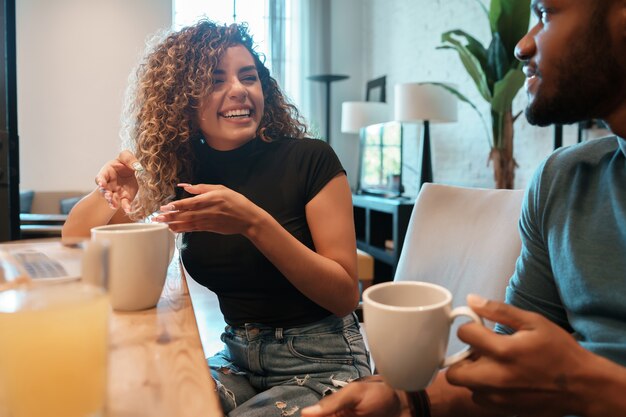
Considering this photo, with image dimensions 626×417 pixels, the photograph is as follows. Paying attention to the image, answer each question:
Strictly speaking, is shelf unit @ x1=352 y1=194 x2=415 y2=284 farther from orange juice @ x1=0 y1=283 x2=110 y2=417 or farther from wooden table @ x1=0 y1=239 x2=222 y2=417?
orange juice @ x1=0 y1=283 x2=110 y2=417

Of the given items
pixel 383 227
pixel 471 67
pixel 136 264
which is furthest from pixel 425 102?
pixel 136 264

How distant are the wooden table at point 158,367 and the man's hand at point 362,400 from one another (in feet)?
0.48

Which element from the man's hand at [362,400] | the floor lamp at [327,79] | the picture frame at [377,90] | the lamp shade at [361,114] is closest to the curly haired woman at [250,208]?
the man's hand at [362,400]

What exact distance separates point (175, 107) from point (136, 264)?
24.5 inches

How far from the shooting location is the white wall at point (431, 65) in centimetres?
321

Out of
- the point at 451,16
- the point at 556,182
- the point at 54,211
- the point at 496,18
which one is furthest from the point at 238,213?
the point at 54,211

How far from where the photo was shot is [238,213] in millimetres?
892

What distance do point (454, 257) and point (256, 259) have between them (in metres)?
0.44

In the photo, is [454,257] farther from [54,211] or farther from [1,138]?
[54,211]

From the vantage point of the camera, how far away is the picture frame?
198 inches

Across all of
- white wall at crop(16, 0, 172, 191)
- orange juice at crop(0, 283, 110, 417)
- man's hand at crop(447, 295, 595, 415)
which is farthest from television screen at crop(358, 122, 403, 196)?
orange juice at crop(0, 283, 110, 417)

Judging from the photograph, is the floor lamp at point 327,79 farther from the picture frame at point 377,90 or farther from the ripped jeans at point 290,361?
the ripped jeans at point 290,361

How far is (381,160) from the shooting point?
4.29 metres

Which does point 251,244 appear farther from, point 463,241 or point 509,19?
point 509,19
